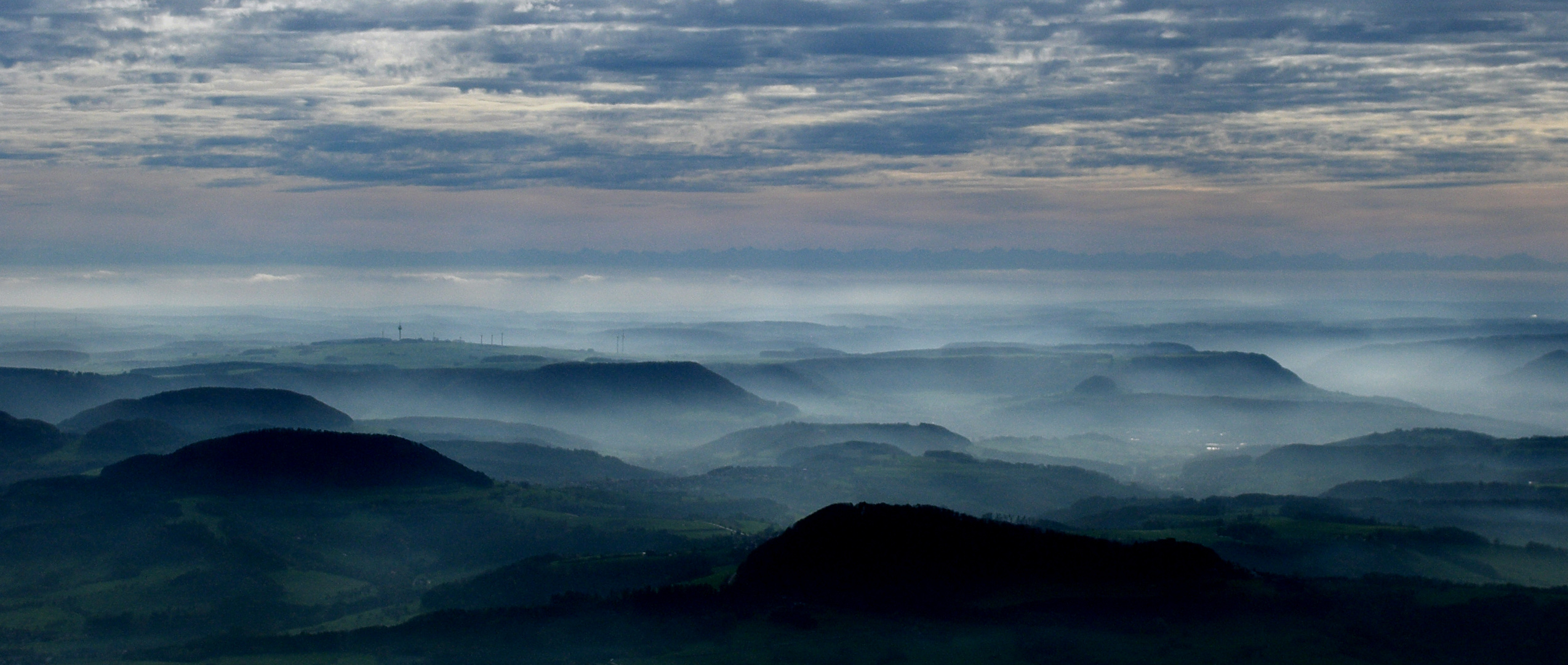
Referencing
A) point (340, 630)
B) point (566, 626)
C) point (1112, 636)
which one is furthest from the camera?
point (340, 630)

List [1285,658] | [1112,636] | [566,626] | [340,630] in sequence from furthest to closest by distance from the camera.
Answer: [340,630] → [566,626] → [1112,636] → [1285,658]

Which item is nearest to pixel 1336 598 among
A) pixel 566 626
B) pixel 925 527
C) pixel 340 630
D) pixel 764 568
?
pixel 925 527

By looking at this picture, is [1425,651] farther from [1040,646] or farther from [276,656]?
[276,656]

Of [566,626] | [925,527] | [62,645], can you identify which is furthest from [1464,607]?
[62,645]

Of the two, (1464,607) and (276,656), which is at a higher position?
(1464,607)

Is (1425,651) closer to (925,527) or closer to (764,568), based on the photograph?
(925,527)

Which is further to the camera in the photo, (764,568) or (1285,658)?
(764,568)
